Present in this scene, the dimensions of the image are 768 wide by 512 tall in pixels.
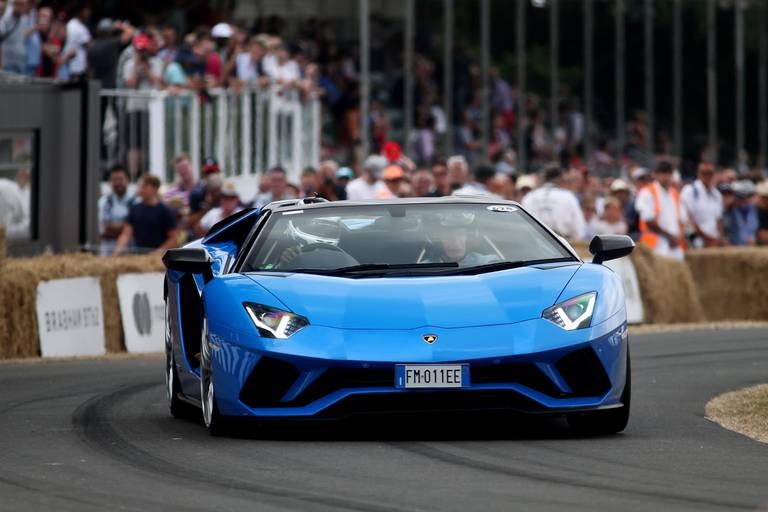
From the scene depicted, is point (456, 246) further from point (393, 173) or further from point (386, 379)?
point (393, 173)

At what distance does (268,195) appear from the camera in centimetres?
2133

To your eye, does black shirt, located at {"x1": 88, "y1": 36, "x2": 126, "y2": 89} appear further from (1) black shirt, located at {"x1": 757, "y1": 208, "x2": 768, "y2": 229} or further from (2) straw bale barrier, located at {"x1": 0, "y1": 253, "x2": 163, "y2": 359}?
(1) black shirt, located at {"x1": 757, "y1": 208, "x2": 768, "y2": 229}

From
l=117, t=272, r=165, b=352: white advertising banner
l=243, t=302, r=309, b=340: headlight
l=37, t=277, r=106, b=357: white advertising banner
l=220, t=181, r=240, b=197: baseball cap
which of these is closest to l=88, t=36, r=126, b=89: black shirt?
l=220, t=181, r=240, b=197: baseball cap

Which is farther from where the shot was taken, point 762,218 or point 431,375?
point 762,218

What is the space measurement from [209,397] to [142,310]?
9.42 m

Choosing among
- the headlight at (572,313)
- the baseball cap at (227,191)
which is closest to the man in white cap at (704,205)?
the baseball cap at (227,191)

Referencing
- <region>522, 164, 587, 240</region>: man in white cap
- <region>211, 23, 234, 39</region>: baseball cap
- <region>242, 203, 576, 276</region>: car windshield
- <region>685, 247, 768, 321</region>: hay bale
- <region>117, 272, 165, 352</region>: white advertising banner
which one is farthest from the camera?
<region>211, 23, 234, 39</region>: baseball cap

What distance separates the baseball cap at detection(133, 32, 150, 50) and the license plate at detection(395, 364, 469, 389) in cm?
1482

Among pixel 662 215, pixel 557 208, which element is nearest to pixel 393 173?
pixel 557 208

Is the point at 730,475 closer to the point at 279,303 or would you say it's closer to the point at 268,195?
the point at 279,303

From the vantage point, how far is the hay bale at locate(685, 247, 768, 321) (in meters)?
24.6

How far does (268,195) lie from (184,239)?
49.8 inches

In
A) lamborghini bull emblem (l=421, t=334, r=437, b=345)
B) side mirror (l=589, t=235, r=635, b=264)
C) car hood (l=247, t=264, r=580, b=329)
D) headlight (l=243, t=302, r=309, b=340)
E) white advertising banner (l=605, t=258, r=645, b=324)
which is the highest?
side mirror (l=589, t=235, r=635, b=264)

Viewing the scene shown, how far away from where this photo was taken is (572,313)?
9359mm
